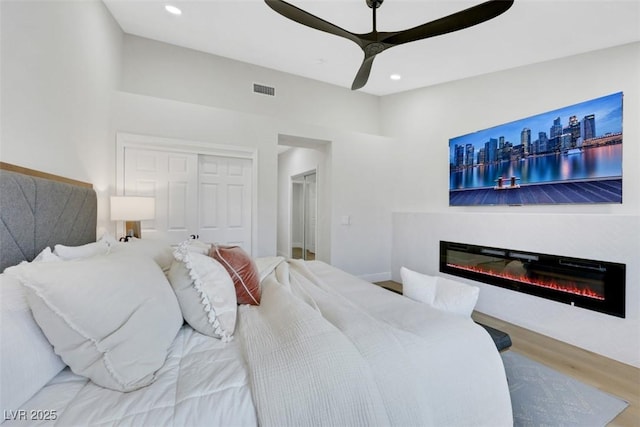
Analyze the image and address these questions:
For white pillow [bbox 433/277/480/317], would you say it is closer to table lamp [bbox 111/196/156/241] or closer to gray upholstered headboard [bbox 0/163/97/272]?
gray upholstered headboard [bbox 0/163/97/272]

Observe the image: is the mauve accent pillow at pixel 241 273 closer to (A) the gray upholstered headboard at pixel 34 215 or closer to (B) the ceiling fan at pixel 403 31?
(A) the gray upholstered headboard at pixel 34 215

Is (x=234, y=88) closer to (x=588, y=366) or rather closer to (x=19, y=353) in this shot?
(x=19, y=353)

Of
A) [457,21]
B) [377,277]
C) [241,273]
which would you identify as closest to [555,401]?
[241,273]

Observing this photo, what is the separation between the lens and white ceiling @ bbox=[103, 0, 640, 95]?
224 centimetres

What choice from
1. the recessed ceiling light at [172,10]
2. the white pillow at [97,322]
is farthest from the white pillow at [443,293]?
the recessed ceiling light at [172,10]

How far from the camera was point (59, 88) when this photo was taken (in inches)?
71.7

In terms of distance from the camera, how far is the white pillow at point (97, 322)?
2.53 ft

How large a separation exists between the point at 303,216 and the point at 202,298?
199 inches

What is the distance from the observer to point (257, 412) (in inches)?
30.7

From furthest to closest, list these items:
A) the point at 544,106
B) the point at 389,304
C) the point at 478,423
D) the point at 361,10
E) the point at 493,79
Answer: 1. the point at 493,79
2. the point at 544,106
3. the point at 361,10
4. the point at 389,304
5. the point at 478,423

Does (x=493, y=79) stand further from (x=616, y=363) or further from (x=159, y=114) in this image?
(x=159, y=114)

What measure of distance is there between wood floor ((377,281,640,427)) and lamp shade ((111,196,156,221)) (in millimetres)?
3673

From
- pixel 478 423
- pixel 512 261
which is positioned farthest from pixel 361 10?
pixel 478 423

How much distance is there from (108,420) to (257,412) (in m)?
0.38
